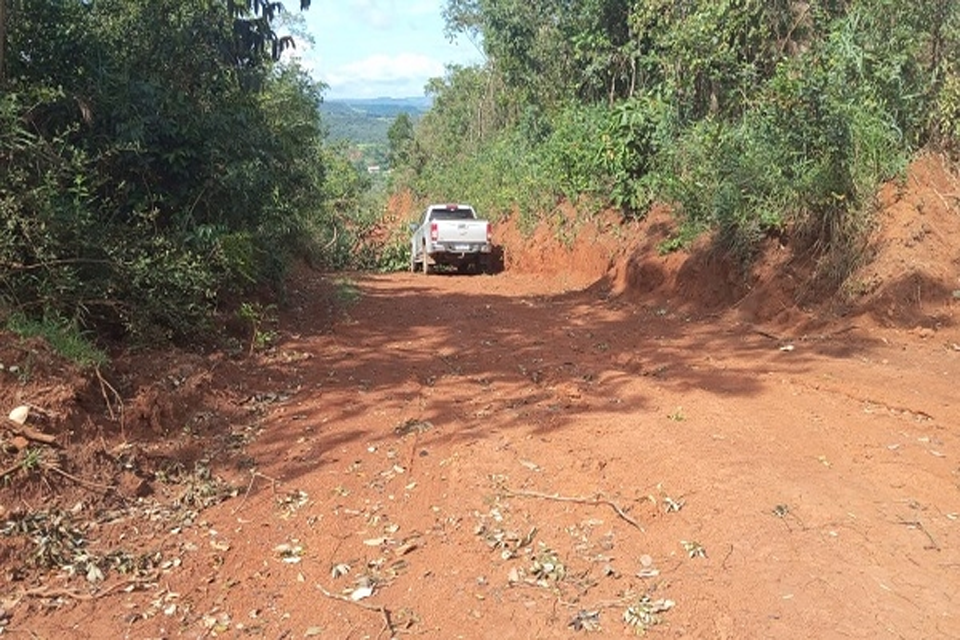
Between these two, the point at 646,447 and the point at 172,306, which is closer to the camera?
the point at 646,447

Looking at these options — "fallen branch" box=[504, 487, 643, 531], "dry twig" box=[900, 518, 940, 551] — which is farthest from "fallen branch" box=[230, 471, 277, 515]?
"dry twig" box=[900, 518, 940, 551]

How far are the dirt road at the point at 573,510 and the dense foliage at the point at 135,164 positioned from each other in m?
1.49

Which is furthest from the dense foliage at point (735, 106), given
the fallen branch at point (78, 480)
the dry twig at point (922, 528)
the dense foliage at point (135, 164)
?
the fallen branch at point (78, 480)

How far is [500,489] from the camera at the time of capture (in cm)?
502

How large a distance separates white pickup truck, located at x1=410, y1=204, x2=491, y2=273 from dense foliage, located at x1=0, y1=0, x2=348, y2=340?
8.51 m

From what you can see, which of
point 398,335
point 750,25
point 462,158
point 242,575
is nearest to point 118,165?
point 398,335

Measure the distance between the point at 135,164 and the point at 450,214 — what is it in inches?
499

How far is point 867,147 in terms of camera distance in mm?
10070

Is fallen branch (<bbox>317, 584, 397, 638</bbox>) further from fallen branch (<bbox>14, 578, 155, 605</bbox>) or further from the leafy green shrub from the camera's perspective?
the leafy green shrub

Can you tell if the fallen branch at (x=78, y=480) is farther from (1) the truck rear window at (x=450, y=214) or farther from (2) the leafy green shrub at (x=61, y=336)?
(1) the truck rear window at (x=450, y=214)

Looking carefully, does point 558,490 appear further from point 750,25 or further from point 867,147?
point 750,25

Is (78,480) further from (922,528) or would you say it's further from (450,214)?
(450,214)

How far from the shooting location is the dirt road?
376 centimetres

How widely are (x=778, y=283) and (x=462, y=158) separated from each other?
25276mm
